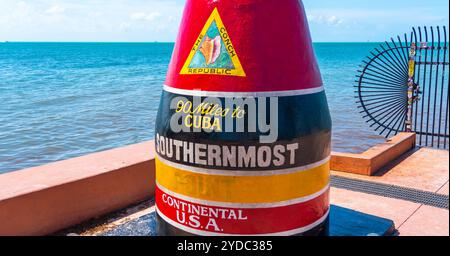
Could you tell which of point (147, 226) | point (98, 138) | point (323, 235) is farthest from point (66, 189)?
point (98, 138)

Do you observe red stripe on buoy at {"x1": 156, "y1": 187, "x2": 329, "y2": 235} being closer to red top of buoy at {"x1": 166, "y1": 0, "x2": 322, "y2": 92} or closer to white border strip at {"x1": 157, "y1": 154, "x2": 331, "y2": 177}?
white border strip at {"x1": 157, "y1": 154, "x2": 331, "y2": 177}

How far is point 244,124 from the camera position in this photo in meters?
3.27

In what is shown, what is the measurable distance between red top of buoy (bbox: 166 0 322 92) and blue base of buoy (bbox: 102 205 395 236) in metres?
2.07

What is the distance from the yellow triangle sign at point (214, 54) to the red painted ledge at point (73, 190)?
2.85 m

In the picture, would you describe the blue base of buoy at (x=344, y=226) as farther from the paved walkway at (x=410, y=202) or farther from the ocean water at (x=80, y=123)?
the ocean water at (x=80, y=123)

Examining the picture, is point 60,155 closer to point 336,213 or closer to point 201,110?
point 336,213

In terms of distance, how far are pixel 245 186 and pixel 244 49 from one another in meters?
1.05

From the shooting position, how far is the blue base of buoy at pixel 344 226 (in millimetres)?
4789

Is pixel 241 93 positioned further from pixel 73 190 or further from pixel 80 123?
pixel 80 123

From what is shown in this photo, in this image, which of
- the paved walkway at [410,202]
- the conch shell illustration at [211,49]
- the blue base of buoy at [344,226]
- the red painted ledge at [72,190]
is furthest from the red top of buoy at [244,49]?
the paved walkway at [410,202]

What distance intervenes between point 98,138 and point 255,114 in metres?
15.2

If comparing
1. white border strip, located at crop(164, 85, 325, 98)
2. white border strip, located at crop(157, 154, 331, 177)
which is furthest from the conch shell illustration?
white border strip, located at crop(157, 154, 331, 177)

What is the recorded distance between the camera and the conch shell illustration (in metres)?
3.37

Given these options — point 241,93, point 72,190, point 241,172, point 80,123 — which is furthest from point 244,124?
point 80,123
